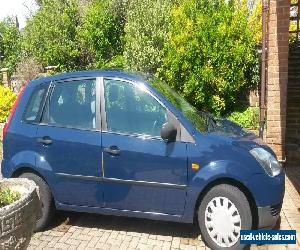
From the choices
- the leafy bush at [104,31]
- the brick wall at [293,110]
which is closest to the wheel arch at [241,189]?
the brick wall at [293,110]

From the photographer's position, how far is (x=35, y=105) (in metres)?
4.95

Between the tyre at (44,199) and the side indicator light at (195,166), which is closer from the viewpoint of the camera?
the side indicator light at (195,166)

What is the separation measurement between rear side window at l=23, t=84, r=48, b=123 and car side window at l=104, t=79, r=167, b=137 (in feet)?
2.95

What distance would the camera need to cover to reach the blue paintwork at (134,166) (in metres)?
4.13

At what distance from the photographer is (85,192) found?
15.3 ft

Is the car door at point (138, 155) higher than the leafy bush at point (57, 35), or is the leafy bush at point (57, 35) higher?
the leafy bush at point (57, 35)

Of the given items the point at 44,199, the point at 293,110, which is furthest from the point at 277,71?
the point at 44,199

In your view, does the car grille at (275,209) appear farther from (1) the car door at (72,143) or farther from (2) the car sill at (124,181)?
(1) the car door at (72,143)

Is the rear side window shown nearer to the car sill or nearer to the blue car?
the blue car

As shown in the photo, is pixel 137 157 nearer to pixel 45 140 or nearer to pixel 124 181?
pixel 124 181

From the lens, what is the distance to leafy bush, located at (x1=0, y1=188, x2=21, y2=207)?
11.6 feet

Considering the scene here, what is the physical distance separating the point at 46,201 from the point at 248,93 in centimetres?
727

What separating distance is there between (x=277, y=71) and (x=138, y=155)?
3740 mm

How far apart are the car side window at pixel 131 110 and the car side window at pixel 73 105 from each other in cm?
22
